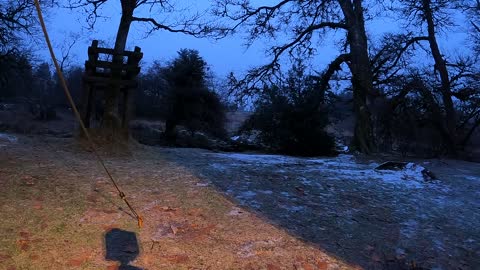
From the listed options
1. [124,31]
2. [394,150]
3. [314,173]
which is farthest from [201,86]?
[314,173]

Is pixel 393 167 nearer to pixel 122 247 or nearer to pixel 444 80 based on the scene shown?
pixel 122 247

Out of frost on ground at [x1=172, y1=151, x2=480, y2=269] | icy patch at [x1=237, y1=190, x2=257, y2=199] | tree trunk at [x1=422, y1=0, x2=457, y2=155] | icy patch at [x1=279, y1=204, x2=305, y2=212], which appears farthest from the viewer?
tree trunk at [x1=422, y1=0, x2=457, y2=155]

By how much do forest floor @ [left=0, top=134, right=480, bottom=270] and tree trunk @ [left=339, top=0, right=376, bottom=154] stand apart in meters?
5.96

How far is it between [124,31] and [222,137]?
16.3 meters

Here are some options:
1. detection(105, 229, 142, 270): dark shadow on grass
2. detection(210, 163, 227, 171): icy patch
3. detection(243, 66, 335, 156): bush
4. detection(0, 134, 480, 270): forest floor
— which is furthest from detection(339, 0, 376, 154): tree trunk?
detection(105, 229, 142, 270): dark shadow on grass

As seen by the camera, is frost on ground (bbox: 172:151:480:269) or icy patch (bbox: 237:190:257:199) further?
icy patch (bbox: 237:190:257:199)

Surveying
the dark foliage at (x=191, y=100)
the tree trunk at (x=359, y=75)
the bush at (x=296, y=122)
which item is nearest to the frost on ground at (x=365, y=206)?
the tree trunk at (x=359, y=75)

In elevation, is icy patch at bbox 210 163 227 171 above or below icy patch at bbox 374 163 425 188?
below

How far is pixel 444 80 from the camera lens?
1877cm

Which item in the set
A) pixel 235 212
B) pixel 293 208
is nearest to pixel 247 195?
pixel 293 208

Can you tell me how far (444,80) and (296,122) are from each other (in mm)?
7112

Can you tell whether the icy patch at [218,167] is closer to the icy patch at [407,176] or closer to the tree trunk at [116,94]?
the tree trunk at [116,94]

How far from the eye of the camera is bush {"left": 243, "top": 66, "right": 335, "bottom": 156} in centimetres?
1625

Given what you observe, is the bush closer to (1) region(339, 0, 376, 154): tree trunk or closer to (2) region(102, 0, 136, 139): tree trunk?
(1) region(339, 0, 376, 154): tree trunk
